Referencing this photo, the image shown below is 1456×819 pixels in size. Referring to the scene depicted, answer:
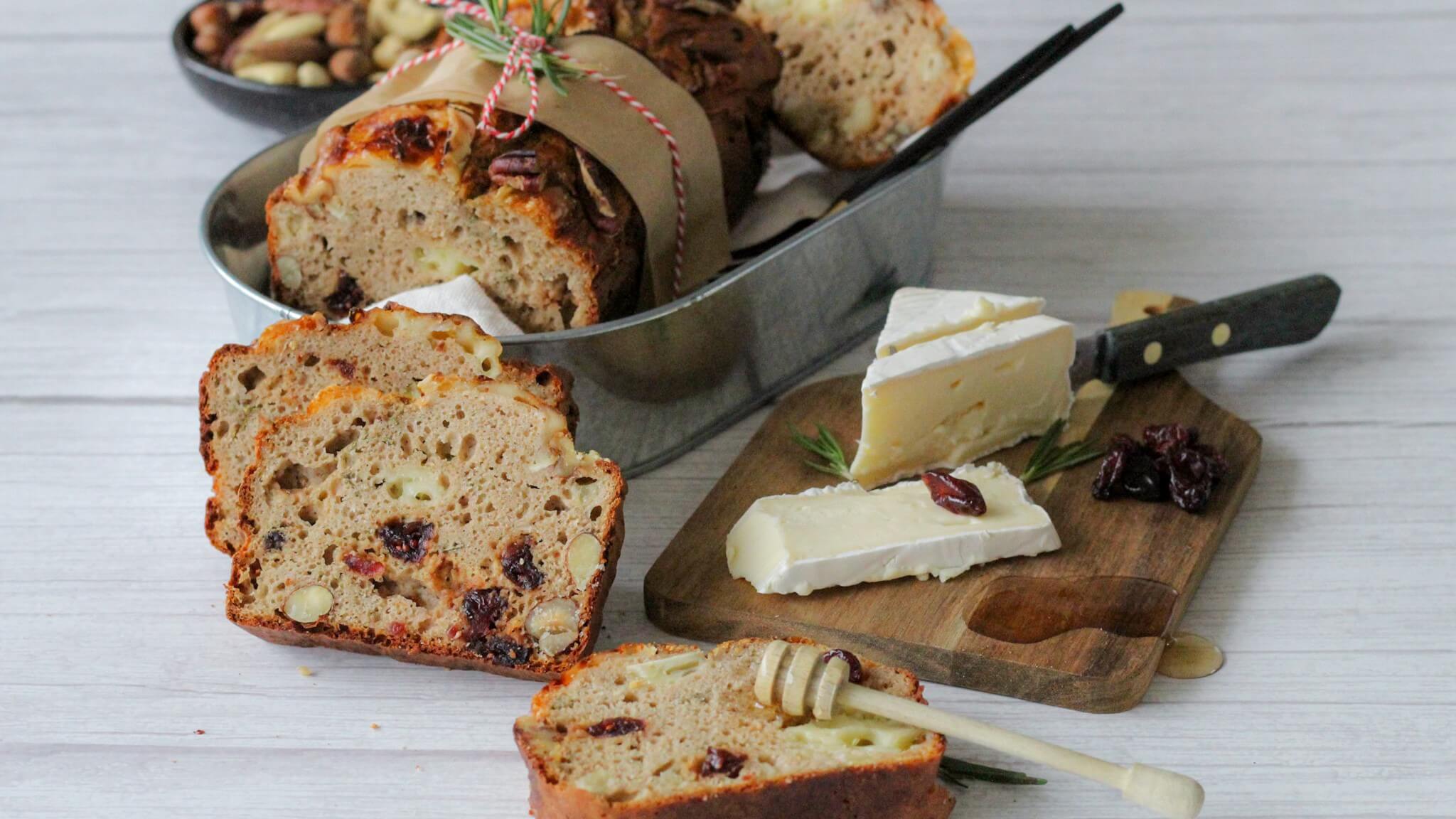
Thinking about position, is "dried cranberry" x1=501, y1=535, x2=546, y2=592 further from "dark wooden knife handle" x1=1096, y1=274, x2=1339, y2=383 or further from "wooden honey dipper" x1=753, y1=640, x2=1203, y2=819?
"dark wooden knife handle" x1=1096, y1=274, x2=1339, y2=383

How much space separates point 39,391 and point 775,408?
5.36 ft

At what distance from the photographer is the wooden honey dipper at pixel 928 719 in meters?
2.02

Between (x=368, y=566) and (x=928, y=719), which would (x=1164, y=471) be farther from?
(x=368, y=566)

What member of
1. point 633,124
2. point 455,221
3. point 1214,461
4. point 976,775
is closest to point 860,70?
point 633,124

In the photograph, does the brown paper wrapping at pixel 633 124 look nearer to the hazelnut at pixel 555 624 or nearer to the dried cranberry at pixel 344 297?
the dried cranberry at pixel 344 297

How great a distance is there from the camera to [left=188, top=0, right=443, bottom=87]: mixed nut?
380 cm

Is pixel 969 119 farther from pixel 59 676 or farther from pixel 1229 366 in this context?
pixel 59 676

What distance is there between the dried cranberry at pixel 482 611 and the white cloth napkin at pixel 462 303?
53 centimetres

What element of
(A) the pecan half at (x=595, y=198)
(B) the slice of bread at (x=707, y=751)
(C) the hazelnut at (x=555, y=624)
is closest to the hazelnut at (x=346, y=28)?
(A) the pecan half at (x=595, y=198)

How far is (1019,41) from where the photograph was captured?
4707mm

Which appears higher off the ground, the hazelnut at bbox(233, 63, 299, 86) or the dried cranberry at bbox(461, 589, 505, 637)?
the hazelnut at bbox(233, 63, 299, 86)

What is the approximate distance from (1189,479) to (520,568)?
1.25 meters

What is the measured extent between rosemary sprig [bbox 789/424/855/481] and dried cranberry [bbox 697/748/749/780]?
A: 860 millimetres

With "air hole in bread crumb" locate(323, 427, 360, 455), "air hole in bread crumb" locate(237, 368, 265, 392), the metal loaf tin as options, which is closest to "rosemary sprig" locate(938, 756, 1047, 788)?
the metal loaf tin
